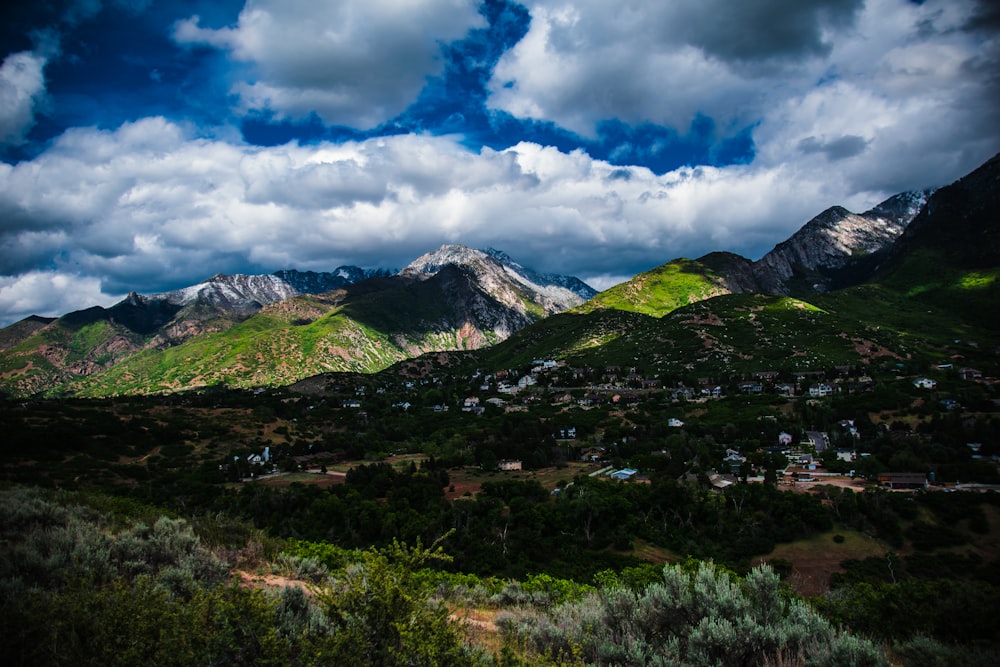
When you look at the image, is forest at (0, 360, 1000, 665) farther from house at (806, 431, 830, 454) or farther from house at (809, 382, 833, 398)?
house at (809, 382, 833, 398)

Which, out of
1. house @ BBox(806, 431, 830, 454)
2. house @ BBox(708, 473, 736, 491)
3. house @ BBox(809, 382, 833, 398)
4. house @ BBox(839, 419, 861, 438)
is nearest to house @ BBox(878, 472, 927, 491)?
house @ BBox(806, 431, 830, 454)

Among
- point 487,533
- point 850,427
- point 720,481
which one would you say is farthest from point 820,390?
point 487,533

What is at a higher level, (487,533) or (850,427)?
Result: (487,533)

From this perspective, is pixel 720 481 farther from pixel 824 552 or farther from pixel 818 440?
pixel 818 440

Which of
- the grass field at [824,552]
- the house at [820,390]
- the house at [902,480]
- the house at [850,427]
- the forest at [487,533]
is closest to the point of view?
the forest at [487,533]

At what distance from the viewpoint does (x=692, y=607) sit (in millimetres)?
8797

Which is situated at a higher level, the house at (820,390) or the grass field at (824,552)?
the house at (820,390)

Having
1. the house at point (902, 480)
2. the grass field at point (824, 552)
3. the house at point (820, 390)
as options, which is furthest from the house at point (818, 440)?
the grass field at point (824, 552)

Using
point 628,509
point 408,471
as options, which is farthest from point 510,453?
point 628,509

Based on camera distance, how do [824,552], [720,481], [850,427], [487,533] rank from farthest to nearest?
[850,427] → [720,481] → [487,533] → [824,552]

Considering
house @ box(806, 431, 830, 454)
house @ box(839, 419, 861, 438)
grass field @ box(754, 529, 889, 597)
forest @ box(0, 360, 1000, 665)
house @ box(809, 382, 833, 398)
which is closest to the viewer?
forest @ box(0, 360, 1000, 665)

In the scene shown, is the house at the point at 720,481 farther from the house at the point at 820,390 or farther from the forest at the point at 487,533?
the house at the point at 820,390

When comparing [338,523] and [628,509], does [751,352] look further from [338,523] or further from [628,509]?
[338,523]

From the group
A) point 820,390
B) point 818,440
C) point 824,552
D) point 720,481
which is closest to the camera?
point 824,552
